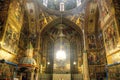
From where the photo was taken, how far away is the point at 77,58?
18297mm

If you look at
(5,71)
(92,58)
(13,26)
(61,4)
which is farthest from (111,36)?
(61,4)

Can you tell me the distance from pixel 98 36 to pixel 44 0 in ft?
31.6

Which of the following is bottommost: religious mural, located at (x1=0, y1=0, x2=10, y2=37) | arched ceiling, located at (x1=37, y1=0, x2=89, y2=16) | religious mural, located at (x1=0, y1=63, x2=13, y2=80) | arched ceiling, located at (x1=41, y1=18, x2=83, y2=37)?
religious mural, located at (x1=0, y1=63, x2=13, y2=80)

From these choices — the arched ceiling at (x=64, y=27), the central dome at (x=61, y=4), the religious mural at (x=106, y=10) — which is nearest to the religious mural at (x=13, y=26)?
the arched ceiling at (x=64, y=27)

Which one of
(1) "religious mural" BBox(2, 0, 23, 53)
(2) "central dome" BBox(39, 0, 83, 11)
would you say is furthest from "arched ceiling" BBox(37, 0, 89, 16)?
(1) "religious mural" BBox(2, 0, 23, 53)

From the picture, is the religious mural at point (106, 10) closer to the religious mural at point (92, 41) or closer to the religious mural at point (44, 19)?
the religious mural at point (92, 41)

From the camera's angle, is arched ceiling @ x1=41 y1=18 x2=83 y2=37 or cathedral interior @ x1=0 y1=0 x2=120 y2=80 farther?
arched ceiling @ x1=41 y1=18 x2=83 y2=37

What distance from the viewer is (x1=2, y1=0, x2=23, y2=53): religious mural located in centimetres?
907

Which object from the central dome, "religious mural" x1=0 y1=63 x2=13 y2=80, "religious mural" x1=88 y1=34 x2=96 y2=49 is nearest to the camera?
"religious mural" x1=0 y1=63 x2=13 y2=80

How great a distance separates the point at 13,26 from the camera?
32.6ft

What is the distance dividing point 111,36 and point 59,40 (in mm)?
11205

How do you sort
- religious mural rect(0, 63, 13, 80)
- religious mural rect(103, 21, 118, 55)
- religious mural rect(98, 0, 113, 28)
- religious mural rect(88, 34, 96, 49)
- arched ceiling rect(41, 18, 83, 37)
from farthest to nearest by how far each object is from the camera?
1. arched ceiling rect(41, 18, 83, 37)
2. religious mural rect(88, 34, 96, 49)
3. religious mural rect(98, 0, 113, 28)
4. religious mural rect(103, 21, 118, 55)
5. religious mural rect(0, 63, 13, 80)

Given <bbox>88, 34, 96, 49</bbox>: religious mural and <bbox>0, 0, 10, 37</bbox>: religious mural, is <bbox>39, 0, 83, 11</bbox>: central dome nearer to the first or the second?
<bbox>88, 34, 96, 49</bbox>: religious mural

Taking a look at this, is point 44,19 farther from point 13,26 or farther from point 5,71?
point 5,71
